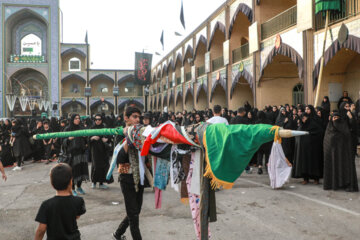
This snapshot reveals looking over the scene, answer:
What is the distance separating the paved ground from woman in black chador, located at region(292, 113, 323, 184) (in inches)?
13.5

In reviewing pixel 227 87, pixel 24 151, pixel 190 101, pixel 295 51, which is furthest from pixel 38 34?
pixel 295 51

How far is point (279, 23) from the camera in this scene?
13227 millimetres

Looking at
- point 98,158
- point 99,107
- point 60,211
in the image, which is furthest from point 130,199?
point 99,107

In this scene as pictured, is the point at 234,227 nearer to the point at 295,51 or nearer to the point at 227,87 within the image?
the point at 295,51

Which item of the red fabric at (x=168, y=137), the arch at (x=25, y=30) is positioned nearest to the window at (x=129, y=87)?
the arch at (x=25, y=30)

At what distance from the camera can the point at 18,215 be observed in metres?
4.86

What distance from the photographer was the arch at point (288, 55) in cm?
1125

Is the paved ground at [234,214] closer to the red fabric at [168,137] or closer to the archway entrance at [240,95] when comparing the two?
the red fabric at [168,137]

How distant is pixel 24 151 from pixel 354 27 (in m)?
10.8

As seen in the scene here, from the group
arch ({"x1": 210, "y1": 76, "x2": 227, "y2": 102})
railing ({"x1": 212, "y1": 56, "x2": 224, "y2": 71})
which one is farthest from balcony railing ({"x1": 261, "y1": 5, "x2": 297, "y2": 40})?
railing ({"x1": 212, "y1": 56, "x2": 224, "y2": 71})

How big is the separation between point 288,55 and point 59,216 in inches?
456

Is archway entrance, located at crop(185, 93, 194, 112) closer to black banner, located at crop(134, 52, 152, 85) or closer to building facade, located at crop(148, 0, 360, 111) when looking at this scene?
building facade, located at crop(148, 0, 360, 111)

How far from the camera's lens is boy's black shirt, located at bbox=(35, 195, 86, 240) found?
221 cm

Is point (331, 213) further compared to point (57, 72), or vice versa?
point (57, 72)
